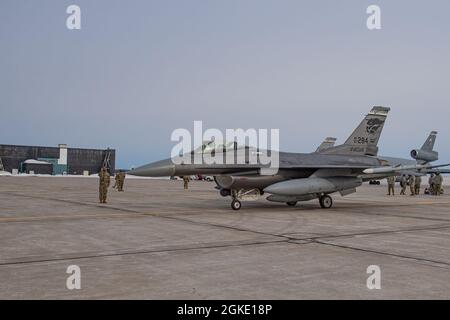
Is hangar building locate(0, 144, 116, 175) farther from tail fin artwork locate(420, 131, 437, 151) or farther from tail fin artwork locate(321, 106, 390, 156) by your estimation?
tail fin artwork locate(321, 106, 390, 156)

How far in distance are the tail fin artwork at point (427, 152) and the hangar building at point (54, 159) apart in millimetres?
74464

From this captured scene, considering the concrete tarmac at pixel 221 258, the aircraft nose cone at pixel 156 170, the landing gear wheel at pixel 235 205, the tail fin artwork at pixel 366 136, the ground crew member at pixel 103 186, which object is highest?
the tail fin artwork at pixel 366 136

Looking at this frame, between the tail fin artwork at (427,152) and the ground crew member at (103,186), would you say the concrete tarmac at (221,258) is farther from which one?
the tail fin artwork at (427,152)

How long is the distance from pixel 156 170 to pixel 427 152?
29.4 m

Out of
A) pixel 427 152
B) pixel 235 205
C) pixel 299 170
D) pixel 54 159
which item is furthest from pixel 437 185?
pixel 54 159

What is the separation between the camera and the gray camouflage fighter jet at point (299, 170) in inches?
560

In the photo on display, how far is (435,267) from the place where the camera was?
5984 mm

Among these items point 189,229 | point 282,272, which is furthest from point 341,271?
point 189,229

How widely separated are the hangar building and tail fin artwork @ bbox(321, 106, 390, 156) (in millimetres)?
86183

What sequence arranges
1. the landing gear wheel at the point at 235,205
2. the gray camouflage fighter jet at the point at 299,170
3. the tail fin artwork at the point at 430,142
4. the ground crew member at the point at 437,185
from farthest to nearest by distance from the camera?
the tail fin artwork at the point at 430,142 → the ground crew member at the point at 437,185 → the landing gear wheel at the point at 235,205 → the gray camouflage fighter jet at the point at 299,170

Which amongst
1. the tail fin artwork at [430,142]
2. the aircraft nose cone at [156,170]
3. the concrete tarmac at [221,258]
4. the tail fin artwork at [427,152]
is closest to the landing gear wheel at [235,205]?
the aircraft nose cone at [156,170]

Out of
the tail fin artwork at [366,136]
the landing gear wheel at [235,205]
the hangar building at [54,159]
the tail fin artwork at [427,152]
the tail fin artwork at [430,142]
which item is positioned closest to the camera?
the landing gear wheel at [235,205]
